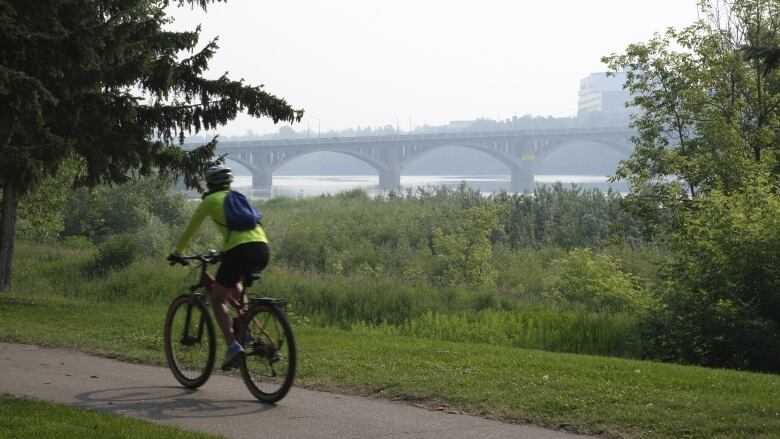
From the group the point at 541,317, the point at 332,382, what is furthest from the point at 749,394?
the point at 541,317

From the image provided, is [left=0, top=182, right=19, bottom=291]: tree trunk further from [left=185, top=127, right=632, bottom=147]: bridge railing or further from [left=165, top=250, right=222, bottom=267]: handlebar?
→ [left=185, top=127, right=632, bottom=147]: bridge railing

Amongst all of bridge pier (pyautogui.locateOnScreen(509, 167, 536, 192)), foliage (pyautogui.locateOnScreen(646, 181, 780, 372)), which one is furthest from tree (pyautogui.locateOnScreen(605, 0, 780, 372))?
bridge pier (pyautogui.locateOnScreen(509, 167, 536, 192))

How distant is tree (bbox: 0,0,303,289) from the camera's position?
487 inches

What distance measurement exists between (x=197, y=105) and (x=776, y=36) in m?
16.8

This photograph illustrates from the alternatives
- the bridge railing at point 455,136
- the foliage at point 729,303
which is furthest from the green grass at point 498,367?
the bridge railing at point 455,136

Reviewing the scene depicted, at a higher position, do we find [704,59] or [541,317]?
[704,59]

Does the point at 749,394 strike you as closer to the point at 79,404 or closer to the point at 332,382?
the point at 332,382

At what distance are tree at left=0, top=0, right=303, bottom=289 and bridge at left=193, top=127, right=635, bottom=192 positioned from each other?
2834 inches

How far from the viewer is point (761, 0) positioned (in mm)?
26219

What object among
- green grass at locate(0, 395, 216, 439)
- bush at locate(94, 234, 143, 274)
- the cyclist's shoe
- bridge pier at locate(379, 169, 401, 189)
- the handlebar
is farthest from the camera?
bridge pier at locate(379, 169, 401, 189)

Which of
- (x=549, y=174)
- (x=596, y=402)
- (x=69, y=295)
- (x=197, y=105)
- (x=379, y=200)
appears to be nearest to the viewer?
(x=596, y=402)

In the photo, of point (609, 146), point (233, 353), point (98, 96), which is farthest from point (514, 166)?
point (233, 353)

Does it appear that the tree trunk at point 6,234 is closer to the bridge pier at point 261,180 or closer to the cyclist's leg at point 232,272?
the cyclist's leg at point 232,272

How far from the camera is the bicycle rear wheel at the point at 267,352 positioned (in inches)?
282
